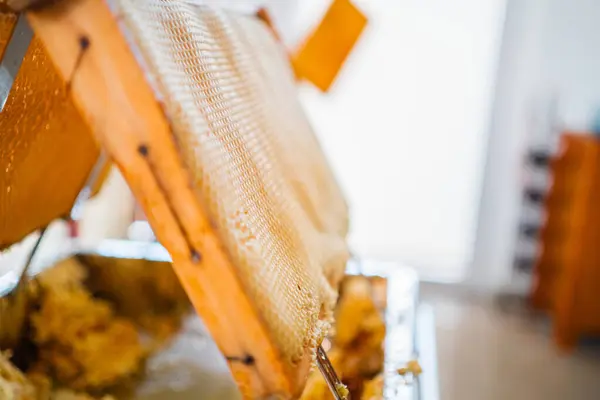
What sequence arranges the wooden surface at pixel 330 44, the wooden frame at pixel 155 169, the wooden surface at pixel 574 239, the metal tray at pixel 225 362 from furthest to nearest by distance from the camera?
the wooden surface at pixel 574 239 < the wooden surface at pixel 330 44 < the metal tray at pixel 225 362 < the wooden frame at pixel 155 169

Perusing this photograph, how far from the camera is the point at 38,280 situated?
106 cm

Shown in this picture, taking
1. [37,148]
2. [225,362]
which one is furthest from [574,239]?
[37,148]

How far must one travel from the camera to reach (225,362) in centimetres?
88

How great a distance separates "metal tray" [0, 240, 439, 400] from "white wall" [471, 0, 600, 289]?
2099mm

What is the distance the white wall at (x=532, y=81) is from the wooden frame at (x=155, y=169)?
114 inches

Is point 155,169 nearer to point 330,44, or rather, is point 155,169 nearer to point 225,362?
point 225,362

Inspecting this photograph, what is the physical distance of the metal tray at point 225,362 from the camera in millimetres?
855

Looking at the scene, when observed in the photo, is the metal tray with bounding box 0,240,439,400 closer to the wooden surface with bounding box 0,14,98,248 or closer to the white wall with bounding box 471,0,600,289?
the wooden surface with bounding box 0,14,98,248

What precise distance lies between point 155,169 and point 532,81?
9.84 feet

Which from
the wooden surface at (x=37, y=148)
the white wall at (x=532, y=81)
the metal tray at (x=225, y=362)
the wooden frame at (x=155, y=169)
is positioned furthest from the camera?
the white wall at (x=532, y=81)

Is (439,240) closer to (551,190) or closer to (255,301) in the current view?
(551,190)

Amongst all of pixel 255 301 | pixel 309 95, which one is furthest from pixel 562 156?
pixel 255 301

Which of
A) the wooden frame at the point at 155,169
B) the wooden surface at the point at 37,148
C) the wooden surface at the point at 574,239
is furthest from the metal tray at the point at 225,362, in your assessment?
the wooden surface at the point at 574,239

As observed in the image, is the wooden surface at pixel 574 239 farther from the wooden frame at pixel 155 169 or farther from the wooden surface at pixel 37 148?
the wooden frame at pixel 155 169
